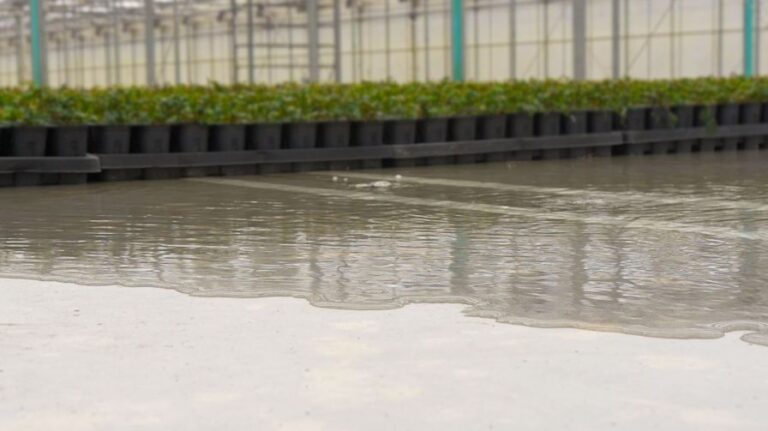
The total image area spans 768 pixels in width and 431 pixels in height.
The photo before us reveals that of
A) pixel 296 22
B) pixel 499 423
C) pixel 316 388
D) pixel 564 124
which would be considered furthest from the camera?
pixel 296 22

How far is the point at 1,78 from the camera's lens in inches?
1773

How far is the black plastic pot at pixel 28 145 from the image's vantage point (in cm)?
1224

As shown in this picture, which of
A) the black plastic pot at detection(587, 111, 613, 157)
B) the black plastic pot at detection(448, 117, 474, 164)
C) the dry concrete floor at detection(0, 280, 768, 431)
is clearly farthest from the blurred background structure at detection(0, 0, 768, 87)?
the dry concrete floor at detection(0, 280, 768, 431)

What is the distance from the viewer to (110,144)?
1282 cm

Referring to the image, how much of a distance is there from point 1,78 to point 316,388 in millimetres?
43469

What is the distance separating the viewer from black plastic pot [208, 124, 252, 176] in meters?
13.6

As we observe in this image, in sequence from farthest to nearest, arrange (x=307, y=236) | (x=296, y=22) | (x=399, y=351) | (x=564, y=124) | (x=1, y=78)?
(x=1, y=78), (x=296, y=22), (x=564, y=124), (x=307, y=236), (x=399, y=351)

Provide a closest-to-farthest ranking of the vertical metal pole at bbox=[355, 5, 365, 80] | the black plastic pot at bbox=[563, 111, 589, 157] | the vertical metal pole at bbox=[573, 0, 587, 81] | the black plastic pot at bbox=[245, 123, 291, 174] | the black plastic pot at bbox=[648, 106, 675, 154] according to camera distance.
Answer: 1. the black plastic pot at bbox=[245, 123, 291, 174]
2. the black plastic pot at bbox=[563, 111, 589, 157]
3. the black plastic pot at bbox=[648, 106, 675, 154]
4. the vertical metal pole at bbox=[573, 0, 587, 81]
5. the vertical metal pole at bbox=[355, 5, 365, 80]

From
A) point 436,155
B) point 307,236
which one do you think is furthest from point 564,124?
point 307,236

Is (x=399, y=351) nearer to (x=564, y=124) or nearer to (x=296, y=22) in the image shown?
(x=564, y=124)

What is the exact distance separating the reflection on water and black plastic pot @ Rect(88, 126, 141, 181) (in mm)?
528

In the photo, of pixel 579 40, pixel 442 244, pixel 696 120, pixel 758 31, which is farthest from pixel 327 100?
pixel 758 31

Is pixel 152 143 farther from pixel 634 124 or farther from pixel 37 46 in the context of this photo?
pixel 634 124

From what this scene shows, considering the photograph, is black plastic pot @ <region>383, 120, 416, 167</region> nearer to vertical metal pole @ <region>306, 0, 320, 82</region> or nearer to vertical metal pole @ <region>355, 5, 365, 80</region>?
vertical metal pole @ <region>306, 0, 320, 82</region>
